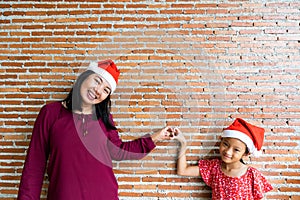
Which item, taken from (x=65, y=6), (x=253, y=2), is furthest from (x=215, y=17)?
(x=65, y=6)

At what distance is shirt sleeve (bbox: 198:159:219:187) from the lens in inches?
83.5

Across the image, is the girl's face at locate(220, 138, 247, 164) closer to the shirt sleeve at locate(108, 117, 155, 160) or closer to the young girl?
the young girl

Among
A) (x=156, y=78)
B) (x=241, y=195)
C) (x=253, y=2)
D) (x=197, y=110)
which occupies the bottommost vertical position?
(x=241, y=195)

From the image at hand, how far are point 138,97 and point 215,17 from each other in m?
0.80

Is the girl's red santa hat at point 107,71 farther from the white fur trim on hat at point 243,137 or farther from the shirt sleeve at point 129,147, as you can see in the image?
the white fur trim on hat at point 243,137

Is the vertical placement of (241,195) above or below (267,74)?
below

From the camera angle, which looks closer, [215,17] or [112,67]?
[112,67]

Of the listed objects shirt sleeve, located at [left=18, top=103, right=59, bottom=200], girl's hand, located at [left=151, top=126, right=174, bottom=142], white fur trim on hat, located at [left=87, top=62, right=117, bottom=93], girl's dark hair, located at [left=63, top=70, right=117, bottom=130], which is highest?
white fur trim on hat, located at [left=87, top=62, right=117, bottom=93]

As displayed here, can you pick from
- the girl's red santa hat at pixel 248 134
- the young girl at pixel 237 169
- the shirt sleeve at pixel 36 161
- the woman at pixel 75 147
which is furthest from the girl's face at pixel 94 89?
the girl's red santa hat at pixel 248 134

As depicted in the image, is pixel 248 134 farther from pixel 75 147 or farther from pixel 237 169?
pixel 75 147

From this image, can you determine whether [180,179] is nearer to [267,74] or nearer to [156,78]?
[156,78]

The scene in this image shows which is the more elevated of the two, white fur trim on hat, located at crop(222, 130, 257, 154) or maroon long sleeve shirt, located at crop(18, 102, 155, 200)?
white fur trim on hat, located at crop(222, 130, 257, 154)

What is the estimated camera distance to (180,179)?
7.32ft

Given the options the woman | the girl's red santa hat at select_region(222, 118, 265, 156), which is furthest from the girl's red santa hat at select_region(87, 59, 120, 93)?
the girl's red santa hat at select_region(222, 118, 265, 156)
